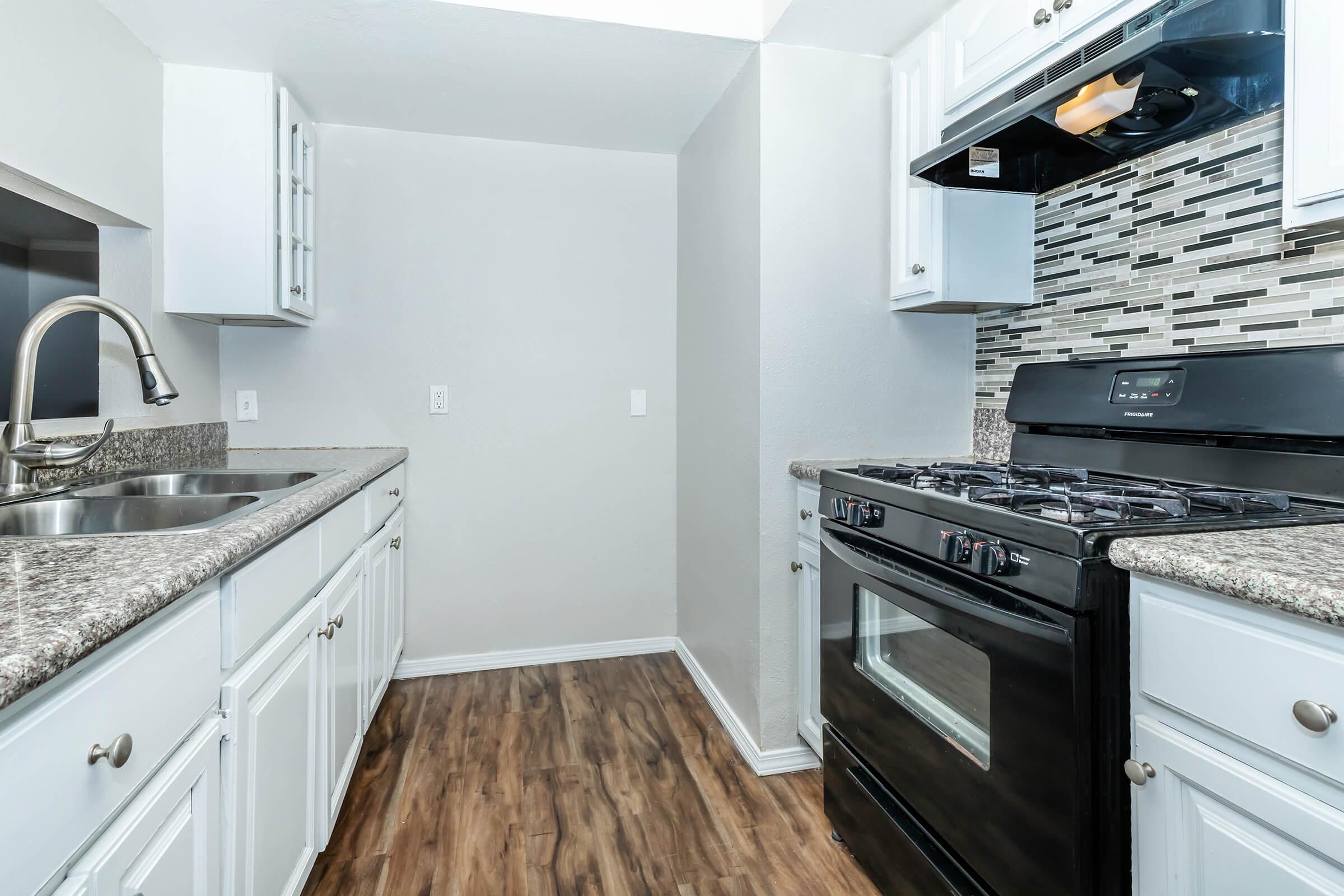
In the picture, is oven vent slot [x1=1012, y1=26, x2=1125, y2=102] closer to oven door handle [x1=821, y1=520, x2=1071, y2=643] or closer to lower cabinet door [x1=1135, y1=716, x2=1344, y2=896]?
oven door handle [x1=821, y1=520, x2=1071, y2=643]

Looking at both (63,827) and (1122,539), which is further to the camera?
(1122,539)

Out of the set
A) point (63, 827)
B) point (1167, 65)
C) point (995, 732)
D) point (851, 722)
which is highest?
point (1167, 65)

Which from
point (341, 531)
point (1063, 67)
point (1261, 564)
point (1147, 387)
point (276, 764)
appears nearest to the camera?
point (1261, 564)

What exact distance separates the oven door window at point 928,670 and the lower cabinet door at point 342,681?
115 cm

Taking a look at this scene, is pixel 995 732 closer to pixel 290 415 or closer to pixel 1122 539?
pixel 1122 539

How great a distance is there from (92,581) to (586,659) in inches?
90.6

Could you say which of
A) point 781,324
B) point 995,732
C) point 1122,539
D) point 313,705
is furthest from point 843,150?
point 313,705

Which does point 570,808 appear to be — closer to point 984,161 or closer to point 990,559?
point 990,559

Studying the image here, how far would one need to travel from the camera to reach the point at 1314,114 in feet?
3.41

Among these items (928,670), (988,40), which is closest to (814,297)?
(988,40)

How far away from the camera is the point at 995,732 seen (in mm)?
1148

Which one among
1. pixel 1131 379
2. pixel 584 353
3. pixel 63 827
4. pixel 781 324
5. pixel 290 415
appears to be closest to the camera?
pixel 63 827

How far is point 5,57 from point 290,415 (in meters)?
1.36

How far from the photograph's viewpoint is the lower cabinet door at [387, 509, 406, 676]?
2.42 m
